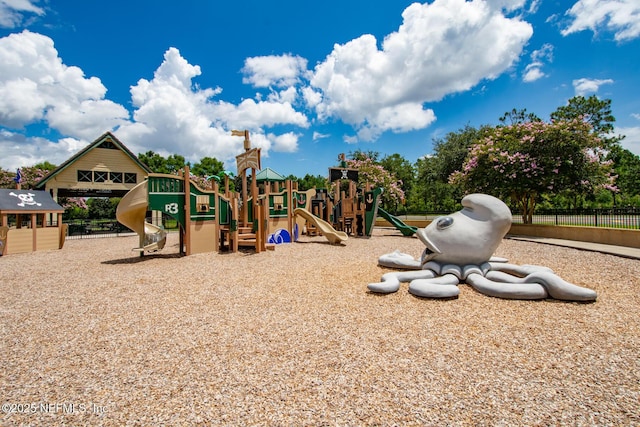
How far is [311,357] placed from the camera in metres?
3.39

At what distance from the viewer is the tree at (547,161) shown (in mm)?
14117

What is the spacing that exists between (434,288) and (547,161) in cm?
1285

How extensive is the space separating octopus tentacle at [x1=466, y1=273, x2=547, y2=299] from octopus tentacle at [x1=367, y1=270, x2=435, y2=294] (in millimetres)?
978

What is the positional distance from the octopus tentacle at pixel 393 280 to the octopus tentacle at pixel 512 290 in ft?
3.21

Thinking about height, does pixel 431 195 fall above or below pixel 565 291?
above

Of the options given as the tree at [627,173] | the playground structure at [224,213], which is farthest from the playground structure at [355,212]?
the tree at [627,173]

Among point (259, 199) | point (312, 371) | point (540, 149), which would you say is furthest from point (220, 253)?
point (540, 149)

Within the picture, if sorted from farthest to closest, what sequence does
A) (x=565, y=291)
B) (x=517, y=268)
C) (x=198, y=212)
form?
(x=198, y=212) → (x=517, y=268) → (x=565, y=291)

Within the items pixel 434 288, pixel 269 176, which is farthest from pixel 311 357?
pixel 269 176

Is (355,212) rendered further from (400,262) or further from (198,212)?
(400,262)

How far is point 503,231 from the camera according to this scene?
595cm

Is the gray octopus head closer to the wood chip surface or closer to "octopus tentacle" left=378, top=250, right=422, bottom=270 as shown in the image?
the wood chip surface

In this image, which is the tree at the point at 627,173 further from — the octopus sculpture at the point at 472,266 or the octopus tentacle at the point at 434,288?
the octopus tentacle at the point at 434,288

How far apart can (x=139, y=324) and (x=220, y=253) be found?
6651 mm
